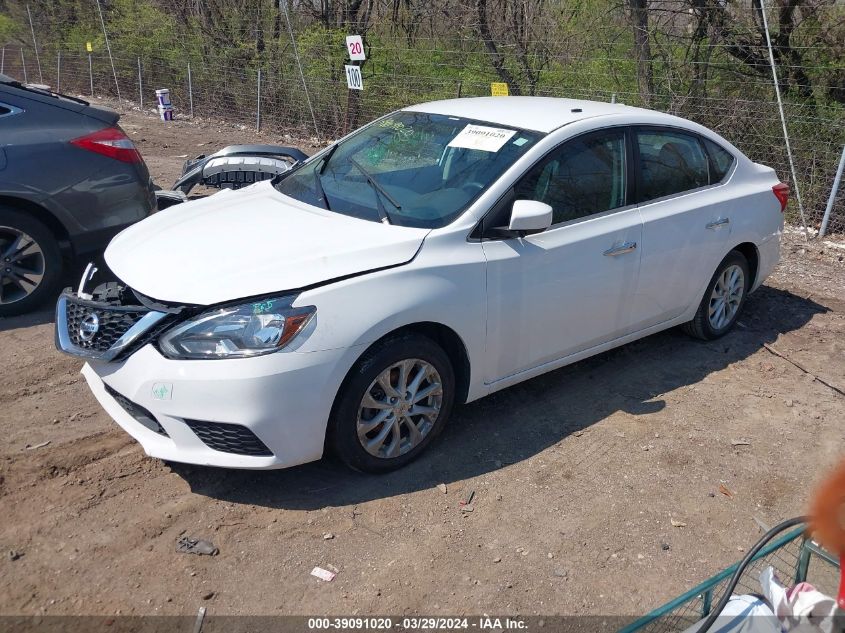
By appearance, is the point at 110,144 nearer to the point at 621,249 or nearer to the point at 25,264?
the point at 25,264

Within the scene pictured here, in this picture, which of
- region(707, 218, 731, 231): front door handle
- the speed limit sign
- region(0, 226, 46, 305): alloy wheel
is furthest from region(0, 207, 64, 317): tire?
the speed limit sign

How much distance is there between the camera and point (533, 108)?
4.70 m

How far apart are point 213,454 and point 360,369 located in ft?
2.45

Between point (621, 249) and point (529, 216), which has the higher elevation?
point (529, 216)

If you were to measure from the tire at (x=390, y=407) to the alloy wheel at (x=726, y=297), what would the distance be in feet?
8.17

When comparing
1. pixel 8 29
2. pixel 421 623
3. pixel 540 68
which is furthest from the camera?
pixel 8 29

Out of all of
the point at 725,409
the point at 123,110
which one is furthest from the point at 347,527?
the point at 123,110

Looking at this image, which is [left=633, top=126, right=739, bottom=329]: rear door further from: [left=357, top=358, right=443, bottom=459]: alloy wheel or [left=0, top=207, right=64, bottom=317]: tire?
[left=0, top=207, right=64, bottom=317]: tire

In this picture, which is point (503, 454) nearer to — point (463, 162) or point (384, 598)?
point (384, 598)

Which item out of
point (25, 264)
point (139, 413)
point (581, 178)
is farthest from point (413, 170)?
point (25, 264)

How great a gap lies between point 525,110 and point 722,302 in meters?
2.12

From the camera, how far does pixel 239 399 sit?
3275mm

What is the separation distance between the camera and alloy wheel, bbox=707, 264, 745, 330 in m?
5.49

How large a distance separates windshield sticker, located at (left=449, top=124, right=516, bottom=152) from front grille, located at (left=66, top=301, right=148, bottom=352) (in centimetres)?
198
